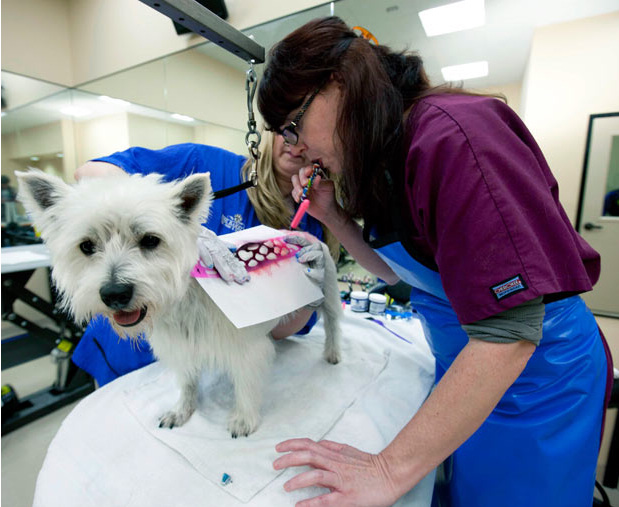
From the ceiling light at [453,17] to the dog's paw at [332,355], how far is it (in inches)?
93.8

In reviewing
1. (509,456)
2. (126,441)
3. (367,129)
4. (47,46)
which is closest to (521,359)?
(509,456)

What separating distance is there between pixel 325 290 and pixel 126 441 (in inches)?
28.2

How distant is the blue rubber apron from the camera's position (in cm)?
67

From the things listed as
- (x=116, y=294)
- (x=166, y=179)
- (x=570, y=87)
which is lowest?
(x=116, y=294)

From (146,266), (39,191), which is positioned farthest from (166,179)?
(146,266)

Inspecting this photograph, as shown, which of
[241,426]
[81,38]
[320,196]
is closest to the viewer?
[241,426]

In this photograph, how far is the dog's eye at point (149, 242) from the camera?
0.72 m

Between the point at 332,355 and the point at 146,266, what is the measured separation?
2.39 feet

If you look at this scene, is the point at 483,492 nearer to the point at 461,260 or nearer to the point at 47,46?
the point at 461,260

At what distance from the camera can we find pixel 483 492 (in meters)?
0.73

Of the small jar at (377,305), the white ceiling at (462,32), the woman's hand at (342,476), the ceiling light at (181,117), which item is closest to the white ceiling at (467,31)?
the white ceiling at (462,32)

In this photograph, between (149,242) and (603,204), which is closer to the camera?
(149,242)

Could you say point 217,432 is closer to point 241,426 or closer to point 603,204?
point 241,426

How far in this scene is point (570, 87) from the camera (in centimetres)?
235
